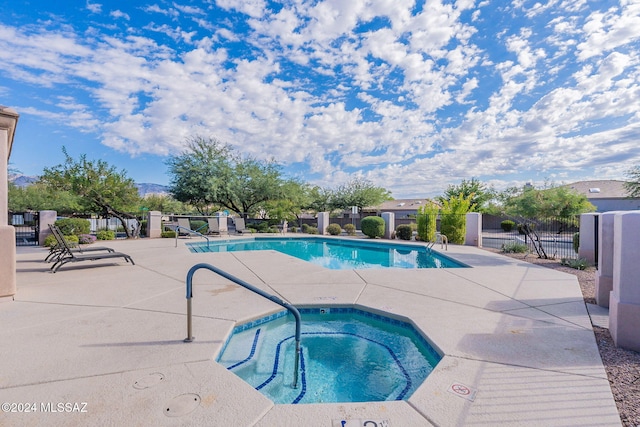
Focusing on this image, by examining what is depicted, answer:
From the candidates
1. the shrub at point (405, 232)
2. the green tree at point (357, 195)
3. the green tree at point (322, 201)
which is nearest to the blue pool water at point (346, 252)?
the shrub at point (405, 232)

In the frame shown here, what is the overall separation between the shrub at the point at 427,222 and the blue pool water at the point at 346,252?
199cm

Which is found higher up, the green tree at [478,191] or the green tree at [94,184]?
the green tree at [478,191]

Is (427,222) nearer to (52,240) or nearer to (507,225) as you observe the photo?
(507,225)

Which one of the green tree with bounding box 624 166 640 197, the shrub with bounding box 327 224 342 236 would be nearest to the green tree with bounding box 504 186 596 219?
the green tree with bounding box 624 166 640 197

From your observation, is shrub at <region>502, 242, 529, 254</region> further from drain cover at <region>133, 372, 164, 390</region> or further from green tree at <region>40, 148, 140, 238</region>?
green tree at <region>40, 148, 140, 238</region>

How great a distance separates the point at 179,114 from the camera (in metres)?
20.1

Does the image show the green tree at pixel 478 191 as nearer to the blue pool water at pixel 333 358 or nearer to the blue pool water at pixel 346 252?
the blue pool water at pixel 346 252

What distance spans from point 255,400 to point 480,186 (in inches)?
1490

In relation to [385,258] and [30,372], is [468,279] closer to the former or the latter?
[385,258]

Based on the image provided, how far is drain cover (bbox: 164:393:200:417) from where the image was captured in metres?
1.94

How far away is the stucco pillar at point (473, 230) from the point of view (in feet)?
44.3

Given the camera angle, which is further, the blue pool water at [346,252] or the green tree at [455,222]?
the green tree at [455,222]

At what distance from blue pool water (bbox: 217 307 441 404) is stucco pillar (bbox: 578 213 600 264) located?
808 centimetres

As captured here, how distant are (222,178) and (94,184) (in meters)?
9.38
